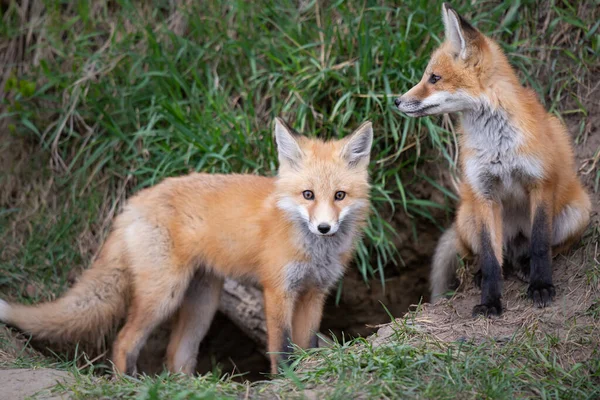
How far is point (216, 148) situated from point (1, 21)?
2.47 meters

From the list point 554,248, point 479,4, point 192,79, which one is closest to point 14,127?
point 192,79

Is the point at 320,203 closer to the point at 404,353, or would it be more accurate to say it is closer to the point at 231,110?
the point at 404,353

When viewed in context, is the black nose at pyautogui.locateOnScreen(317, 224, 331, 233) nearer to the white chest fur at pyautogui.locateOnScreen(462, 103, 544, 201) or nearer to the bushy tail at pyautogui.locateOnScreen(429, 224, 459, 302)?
the white chest fur at pyautogui.locateOnScreen(462, 103, 544, 201)

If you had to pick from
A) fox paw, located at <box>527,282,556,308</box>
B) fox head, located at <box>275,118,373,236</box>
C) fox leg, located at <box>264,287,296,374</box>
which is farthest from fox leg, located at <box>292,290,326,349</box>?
fox paw, located at <box>527,282,556,308</box>

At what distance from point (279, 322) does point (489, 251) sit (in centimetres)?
127

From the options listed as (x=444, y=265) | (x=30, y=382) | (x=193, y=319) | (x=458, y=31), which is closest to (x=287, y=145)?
(x=458, y=31)

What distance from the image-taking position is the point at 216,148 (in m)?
5.05

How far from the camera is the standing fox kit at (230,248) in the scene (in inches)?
154

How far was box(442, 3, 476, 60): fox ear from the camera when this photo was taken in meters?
3.60

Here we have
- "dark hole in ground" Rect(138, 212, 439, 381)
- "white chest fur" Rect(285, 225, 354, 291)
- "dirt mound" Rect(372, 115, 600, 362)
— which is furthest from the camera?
"dark hole in ground" Rect(138, 212, 439, 381)

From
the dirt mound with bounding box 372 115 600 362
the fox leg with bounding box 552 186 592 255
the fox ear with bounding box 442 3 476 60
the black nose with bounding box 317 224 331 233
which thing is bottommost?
the dirt mound with bounding box 372 115 600 362

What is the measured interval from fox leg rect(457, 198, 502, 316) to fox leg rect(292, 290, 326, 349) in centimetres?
96

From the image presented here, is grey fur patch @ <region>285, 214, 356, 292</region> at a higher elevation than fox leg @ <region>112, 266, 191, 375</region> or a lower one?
higher

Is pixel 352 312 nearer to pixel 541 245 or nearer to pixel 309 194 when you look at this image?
pixel 309 194
